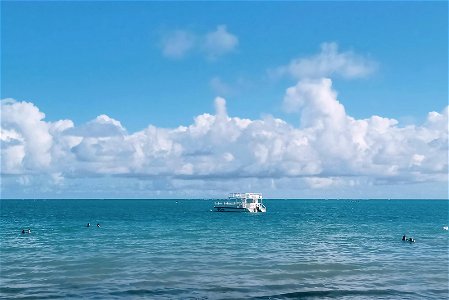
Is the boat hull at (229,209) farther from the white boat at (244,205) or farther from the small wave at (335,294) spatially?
the small wave at (335,294)

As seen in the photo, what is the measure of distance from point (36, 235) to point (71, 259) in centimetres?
3467

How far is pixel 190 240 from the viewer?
7600cm

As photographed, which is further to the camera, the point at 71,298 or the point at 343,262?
the point at 343,262

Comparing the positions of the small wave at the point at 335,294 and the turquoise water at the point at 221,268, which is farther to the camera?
the turquoise water at the point at 221,268

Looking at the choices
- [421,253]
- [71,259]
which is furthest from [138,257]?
[421,253]

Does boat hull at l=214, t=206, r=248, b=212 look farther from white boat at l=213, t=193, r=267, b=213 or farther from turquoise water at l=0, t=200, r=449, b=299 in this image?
turquoise water at l=0, t=200, r=449, b=299

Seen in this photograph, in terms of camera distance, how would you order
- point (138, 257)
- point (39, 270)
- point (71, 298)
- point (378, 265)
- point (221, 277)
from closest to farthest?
point (71, 298)
point (221, 277)
point (39, 270)
point (378, 265)
point (138, 257)

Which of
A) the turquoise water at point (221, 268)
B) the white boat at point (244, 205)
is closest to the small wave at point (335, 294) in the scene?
the turquoise water at point (221, 268)

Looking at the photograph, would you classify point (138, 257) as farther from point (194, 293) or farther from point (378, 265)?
point (378, 265)

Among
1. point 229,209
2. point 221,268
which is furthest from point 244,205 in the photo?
point 221,268

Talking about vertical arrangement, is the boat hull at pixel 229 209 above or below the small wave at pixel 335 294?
above

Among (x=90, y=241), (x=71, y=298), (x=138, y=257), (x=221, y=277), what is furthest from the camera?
(x=90, y=241)

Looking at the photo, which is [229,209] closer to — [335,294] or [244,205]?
[244,205]

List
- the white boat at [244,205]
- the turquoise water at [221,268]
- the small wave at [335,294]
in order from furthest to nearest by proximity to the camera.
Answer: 1. the white boat at [244,205]
2. the turquoise water at [221,268]
3. the small wave at [335,294]
